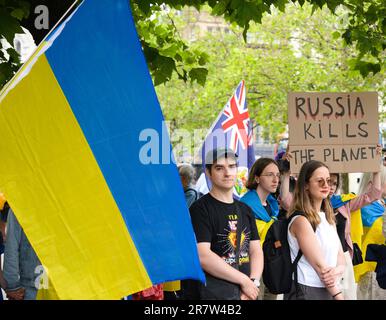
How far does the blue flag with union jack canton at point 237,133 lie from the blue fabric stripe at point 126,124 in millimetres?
Result: 5784

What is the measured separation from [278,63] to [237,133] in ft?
50.3

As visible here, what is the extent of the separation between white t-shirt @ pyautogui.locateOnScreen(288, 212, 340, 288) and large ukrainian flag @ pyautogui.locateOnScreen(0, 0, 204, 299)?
1.92 meters

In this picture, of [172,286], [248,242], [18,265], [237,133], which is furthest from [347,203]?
[18,265]

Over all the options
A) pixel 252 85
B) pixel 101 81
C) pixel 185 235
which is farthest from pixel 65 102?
pixel 252 85

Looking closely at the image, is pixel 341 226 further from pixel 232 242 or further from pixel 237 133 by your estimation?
pixel 237 133

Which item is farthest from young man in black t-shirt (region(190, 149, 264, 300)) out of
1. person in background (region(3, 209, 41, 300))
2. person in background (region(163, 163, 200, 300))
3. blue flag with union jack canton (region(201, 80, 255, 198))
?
blue flag with union jack canton (region(201, 80, 255, 198))

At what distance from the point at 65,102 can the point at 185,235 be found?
2.81ft

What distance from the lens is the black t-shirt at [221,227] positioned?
17.3ft

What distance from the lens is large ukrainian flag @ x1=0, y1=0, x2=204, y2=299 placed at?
3.48 meters

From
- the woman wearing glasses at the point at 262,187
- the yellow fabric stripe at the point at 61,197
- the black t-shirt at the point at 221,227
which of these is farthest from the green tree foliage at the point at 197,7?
the yellow fabric stripe at the point at 61,197

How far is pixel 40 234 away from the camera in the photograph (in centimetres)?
348

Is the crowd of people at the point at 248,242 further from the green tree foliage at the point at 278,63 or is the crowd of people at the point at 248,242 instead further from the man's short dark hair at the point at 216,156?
the green tree foliage at the point at 278,63

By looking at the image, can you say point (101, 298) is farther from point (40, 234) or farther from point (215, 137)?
point (215, 137)

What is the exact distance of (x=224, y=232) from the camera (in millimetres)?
5324
